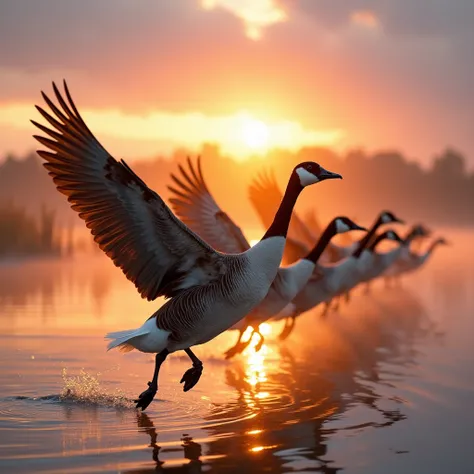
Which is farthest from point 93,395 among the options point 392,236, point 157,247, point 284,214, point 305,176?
point 392,236

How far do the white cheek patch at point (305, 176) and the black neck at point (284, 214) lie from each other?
1.8 inches

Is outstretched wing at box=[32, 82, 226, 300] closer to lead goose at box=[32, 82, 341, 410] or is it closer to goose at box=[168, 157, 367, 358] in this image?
lead goose at box=[32, 82, 341, 410]

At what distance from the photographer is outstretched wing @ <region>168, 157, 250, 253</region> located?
471 inches

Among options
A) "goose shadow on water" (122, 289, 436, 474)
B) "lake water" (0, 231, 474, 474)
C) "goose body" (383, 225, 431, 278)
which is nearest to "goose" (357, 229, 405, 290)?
"lake water" (0, 231, 474, 474)

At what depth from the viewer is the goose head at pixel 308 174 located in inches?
346

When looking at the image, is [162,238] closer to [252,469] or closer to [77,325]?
[252,469]

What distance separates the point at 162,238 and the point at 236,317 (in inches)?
39.6

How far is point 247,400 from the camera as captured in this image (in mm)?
8820

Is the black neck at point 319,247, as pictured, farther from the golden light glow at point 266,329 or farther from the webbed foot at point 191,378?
the webbed foot at point 191,378

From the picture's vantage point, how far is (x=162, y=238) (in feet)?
26.3

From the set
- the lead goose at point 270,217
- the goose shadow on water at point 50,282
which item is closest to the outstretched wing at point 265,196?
the lead goose at point 270,217

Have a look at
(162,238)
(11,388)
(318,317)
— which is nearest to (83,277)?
(318,317)

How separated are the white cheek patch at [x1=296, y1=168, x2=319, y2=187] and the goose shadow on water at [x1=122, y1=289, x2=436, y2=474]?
6.81 ft

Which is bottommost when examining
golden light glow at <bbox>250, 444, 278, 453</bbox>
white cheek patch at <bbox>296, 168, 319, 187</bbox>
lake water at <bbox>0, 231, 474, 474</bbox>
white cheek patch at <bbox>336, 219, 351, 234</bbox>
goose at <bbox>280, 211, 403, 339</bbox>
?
golden light glow at <bbox>250, 444, 278, 453</bbox>
